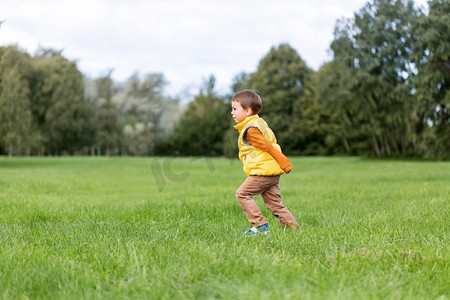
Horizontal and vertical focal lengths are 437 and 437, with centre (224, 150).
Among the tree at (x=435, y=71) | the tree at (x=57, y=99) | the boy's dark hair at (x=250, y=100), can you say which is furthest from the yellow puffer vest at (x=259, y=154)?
the tree at (x=57, y=99)

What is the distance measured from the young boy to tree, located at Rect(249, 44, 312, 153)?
50.7 m

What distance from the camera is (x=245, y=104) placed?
4984 millimetres

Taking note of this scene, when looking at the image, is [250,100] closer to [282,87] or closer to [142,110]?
[282,87]

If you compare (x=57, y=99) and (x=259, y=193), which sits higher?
(x=57, y=99)

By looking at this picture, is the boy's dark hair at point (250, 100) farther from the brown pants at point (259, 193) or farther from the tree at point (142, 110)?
the tree at point (142, 110)

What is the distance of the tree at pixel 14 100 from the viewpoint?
35906mm

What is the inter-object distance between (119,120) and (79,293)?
60.5 meters

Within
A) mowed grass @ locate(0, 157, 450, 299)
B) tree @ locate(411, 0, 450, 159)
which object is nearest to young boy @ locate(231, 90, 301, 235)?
mowed grass @ locate(0, 157, 450, 299)

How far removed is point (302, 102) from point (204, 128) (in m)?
15.5

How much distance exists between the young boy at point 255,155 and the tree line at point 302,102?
84.8ft

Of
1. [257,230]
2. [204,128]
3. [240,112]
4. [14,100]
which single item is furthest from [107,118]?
[257,230]

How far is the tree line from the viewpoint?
32.9 metres

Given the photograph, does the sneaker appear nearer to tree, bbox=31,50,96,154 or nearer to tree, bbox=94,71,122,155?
tree, bbox=31,50,96,154

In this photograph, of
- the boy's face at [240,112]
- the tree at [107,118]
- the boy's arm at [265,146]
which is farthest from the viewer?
the tree at [107,118]
